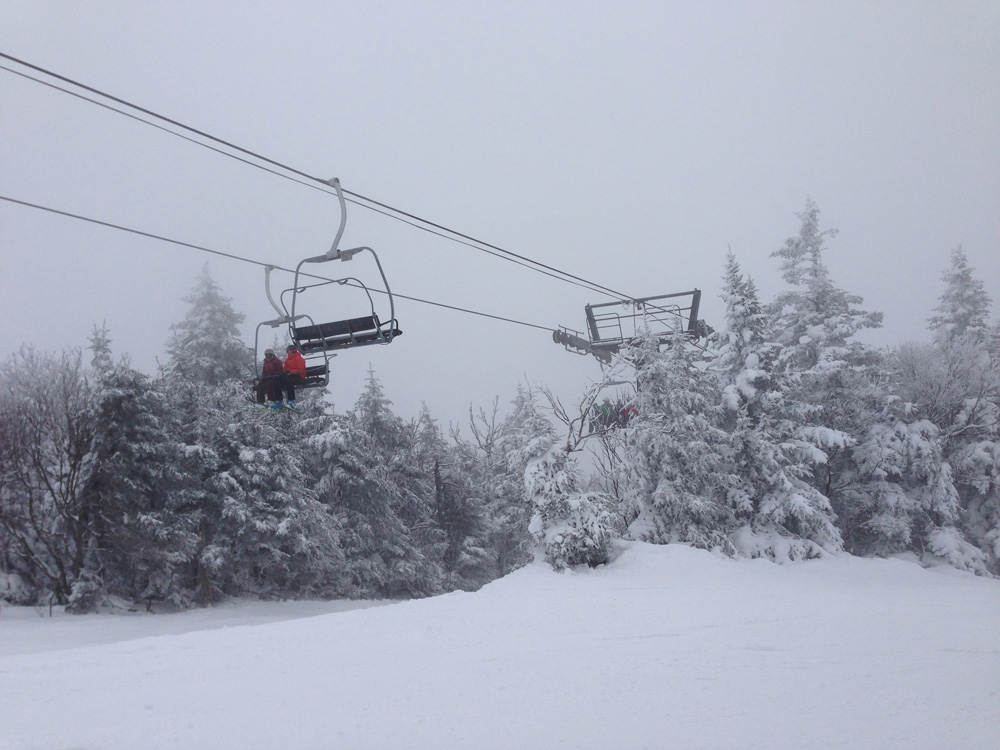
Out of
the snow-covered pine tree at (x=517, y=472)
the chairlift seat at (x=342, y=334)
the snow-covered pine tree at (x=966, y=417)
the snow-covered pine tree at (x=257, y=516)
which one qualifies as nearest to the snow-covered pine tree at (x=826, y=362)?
the snow-covered pine tree at (x=966, y=417)

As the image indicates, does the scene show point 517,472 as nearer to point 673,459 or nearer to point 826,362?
point 673,459

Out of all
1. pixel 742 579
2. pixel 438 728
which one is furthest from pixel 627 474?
pixel 438 728

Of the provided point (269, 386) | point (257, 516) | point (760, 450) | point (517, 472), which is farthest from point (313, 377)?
point (257, 516)

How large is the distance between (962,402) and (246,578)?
3284 centimetres

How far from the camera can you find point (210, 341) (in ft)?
127

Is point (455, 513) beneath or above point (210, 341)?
beneath

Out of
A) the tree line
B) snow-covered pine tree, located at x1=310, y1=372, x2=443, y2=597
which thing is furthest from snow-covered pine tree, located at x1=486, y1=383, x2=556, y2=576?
snow-covered pine tree, located at x1=310, y1=372, x2=443, y2=597

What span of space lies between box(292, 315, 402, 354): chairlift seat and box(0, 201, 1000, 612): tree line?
26.1 ft

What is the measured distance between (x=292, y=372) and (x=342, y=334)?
4.06 feet

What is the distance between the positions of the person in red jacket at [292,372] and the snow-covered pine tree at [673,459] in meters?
12.6

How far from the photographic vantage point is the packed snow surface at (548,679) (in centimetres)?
730

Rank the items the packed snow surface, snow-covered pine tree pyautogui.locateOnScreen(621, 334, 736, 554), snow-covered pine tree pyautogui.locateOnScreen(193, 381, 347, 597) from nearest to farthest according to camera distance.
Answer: the packed snow surface, snow-covered pine tree pyautogui.locateOnScreen(621, 334, 736, 554), snow-covered pine tree pyautogui.locateOnScreen(193, 381, 347, 597)

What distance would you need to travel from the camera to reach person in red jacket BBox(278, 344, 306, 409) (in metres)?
13.4

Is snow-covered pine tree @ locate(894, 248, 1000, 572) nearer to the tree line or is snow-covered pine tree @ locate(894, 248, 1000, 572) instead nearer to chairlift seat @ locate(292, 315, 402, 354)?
the tree line
